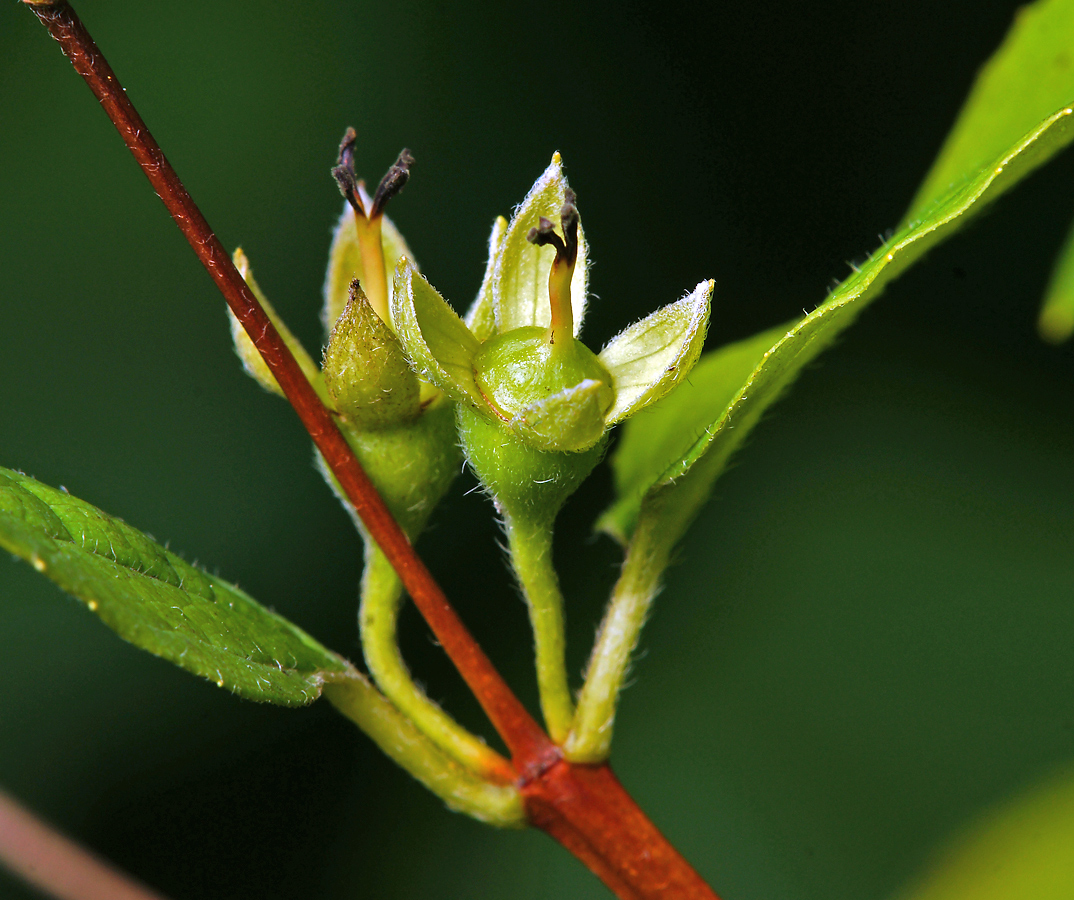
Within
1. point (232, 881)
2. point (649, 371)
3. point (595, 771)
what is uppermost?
point (649, 371)

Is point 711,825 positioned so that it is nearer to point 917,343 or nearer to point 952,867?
point 952,867

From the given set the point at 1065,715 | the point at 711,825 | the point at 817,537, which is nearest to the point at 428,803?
the point at 711,825

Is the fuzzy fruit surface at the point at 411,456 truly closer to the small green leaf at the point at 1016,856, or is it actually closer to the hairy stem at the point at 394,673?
the hairy stem at the point at 394,673

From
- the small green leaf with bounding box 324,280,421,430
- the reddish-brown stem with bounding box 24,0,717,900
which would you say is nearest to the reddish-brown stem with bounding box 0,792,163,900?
the reddish-brown stem with bounding box 24,0,717,900

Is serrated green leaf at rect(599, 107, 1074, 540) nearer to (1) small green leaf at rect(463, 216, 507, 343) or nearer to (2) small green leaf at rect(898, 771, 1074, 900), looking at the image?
(1) small green leaf at rect(463, 216, 507, 343)

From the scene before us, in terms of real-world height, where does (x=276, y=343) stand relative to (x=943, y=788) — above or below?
above

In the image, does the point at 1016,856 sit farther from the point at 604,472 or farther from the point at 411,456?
the point at 604,472

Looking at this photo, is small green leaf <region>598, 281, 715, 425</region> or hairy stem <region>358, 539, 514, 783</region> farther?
hairy stem <region>358, 539, 514, 783</region>
